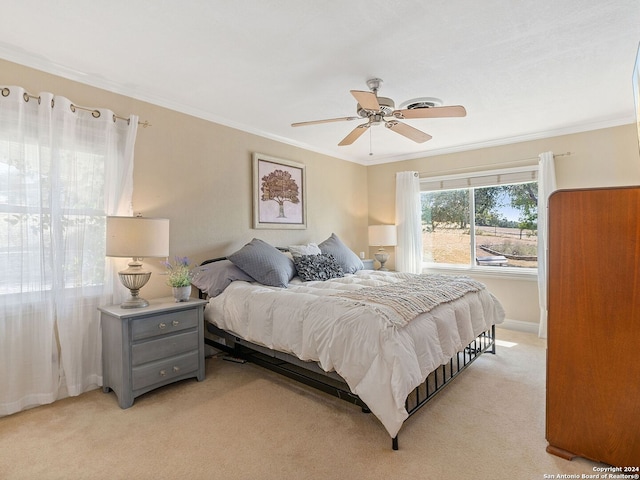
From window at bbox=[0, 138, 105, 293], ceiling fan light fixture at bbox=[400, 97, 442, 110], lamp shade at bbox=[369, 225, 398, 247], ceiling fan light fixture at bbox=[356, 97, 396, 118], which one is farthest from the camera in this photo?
lamp shade at bbox=[369, 225, 398, 247]

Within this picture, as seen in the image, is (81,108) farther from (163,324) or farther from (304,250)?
(304,250)

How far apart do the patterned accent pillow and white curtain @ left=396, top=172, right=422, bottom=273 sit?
1.78 meters

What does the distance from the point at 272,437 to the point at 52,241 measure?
2.09 m

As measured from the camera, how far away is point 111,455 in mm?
1879

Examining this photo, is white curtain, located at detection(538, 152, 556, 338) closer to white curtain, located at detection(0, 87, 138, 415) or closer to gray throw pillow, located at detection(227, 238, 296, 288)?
gray throw pillow, located at detection(227, 238, 296, 288)

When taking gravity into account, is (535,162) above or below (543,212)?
above

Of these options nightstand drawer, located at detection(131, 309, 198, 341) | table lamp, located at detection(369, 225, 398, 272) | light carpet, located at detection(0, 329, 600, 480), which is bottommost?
light carpet, located at detection(0, 329, 600, 480)

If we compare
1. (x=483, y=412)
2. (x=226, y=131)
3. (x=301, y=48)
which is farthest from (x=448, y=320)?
(x=226, y=131)

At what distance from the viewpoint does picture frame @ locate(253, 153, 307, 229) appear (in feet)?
13.2

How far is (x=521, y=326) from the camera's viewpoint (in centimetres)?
435

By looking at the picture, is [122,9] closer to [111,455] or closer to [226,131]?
[226,131]

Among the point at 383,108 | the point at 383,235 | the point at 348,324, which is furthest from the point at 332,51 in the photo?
the point at 383,235

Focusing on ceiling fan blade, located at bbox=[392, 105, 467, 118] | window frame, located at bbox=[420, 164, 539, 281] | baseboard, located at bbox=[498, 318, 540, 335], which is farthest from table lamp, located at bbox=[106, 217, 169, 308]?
baseboard, located at bbox=[498, 318, 540, 335]

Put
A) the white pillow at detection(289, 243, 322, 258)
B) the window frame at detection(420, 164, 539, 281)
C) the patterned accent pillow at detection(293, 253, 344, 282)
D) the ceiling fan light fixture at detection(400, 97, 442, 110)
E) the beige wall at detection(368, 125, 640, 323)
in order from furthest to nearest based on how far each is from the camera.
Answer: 1. the window frame at detection(420, 164, 539, 281)
2. the white pillow at detection(289, 243, 322, 258)
3. the beige wall at detection(368, 125, 640, 323)
4. the patterned accent pillow at detection(293, 253, 344, 282)
5. the ceiling fan light fixture at detection(400, 97, 442, 110)
